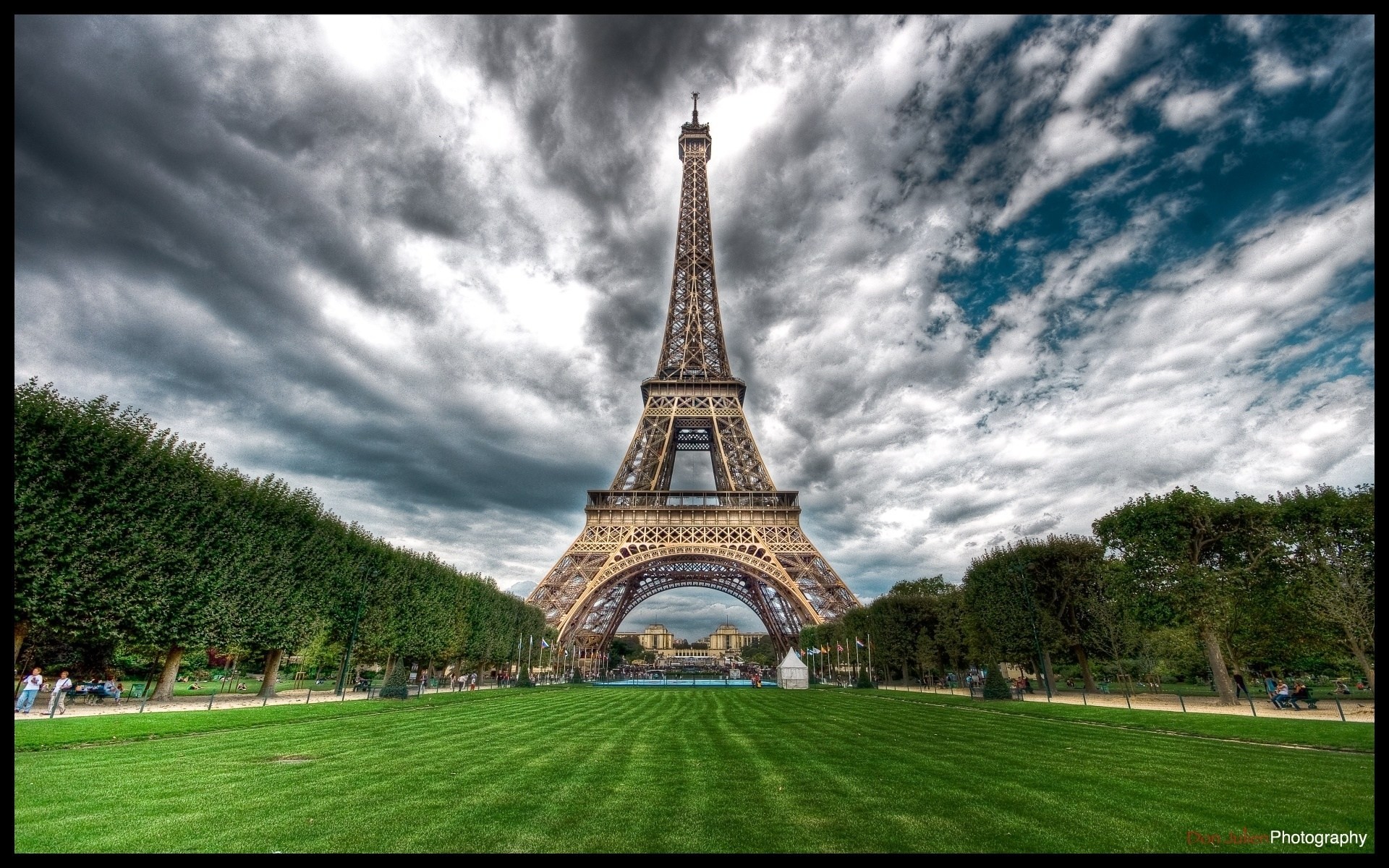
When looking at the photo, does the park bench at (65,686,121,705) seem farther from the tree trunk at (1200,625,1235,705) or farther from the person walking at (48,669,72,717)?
the tree trunk at (1200,625,1235,705)

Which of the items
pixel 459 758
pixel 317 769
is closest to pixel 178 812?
pixel 317 769

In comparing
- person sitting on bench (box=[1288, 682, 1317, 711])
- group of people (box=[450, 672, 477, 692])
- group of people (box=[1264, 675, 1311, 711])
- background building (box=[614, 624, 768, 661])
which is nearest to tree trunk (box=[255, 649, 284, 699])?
group of people (box=[450, 672, 477, 692])

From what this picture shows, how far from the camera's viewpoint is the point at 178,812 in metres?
7.27

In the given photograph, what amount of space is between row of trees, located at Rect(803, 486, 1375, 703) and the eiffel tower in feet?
51.0

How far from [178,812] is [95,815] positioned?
0.79 m

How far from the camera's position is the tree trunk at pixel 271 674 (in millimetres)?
28188

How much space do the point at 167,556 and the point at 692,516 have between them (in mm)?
39738

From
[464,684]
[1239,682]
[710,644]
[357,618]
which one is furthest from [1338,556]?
[710,644]

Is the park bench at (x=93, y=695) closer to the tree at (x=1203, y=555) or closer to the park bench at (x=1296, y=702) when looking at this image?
the tree at (x=1203, y=555)

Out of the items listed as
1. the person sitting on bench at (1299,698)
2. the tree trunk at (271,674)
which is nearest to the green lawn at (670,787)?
the person sitting on bench at (1299,698)

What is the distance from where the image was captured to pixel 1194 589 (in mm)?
28375

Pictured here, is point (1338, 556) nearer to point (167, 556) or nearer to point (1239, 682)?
point (1239, 682)

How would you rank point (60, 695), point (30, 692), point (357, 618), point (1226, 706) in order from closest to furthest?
point (30, 692)
point (60, 695)
point (1226, 706)
point (357, 618)

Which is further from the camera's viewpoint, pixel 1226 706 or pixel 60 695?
pixel 1226 706
